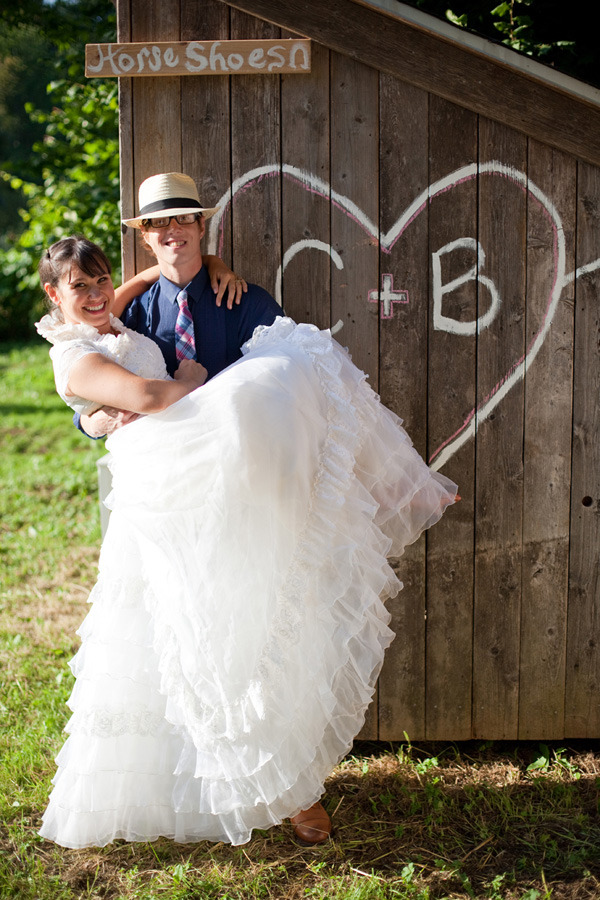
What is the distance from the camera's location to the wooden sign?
9.70ft

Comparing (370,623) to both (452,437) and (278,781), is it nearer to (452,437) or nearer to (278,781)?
(278,781)

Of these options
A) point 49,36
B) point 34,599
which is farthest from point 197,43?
point 34,599

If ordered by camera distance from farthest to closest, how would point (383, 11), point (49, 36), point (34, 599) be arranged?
point (49, 36) → point (34, 599) → point (383, 11)

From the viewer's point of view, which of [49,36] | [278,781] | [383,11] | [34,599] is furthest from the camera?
[49,36]

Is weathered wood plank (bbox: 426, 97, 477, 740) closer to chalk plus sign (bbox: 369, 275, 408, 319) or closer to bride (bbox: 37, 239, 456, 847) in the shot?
chalk plus sign (bbox: 369, 275, 408, 319)

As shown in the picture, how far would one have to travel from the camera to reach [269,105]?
305cm

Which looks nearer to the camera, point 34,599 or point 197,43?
point 197,43

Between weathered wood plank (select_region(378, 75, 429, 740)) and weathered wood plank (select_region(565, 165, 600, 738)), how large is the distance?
60cm

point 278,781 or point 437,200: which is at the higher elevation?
point 437,200

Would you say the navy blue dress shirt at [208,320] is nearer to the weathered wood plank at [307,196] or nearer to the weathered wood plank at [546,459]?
the weathered wood plank at [307,196]

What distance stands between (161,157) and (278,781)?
88.4 inches

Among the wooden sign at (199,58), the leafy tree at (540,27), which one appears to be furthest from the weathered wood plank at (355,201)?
the leafy tree at (540,27)

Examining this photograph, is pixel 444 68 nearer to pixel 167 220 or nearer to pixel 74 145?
pixel 167 220

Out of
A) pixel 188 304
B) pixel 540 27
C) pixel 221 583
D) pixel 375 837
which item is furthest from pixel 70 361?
pixel 540 27
